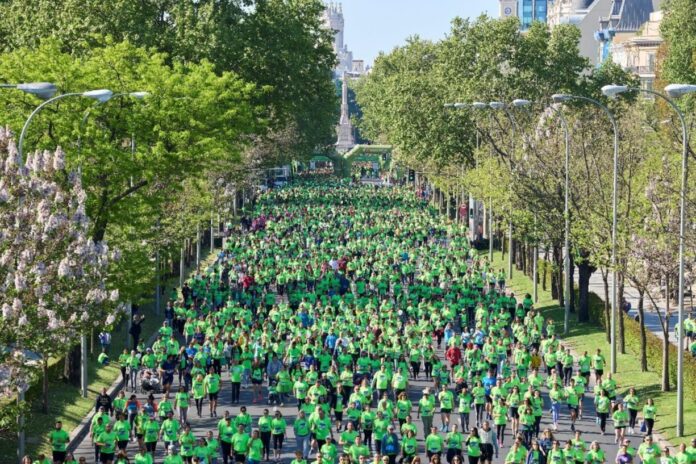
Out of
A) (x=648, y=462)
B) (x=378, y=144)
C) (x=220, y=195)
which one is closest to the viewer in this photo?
(x=648, y=462)

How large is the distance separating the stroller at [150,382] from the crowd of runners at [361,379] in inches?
1.8

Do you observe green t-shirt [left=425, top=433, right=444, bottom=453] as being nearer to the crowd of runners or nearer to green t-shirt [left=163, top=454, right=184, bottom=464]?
the crowd of runners

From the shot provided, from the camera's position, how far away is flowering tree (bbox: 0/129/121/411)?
2098 cm

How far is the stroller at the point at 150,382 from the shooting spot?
31.9 metres

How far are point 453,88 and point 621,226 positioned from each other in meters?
32.8

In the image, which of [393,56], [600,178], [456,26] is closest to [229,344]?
[600,178]

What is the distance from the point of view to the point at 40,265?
69.8 ft

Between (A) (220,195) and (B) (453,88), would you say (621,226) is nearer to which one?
(A) (220,195)

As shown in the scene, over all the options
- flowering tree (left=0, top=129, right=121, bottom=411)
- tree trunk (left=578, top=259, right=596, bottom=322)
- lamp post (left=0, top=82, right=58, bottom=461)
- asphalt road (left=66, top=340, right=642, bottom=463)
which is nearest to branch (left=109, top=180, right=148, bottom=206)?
asphalt road (left=66, top=340, right=642, bottom=463)

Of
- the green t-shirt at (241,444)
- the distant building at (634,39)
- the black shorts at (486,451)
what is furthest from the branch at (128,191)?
the distant building at (634,39)

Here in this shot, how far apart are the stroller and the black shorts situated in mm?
10100

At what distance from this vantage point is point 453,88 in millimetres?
68500

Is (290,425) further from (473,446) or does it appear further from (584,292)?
(584,292)

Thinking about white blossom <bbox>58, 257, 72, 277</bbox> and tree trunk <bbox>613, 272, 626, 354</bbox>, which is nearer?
white blossom <bbox>58, 257, 72, 277</bbox>
